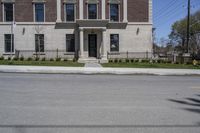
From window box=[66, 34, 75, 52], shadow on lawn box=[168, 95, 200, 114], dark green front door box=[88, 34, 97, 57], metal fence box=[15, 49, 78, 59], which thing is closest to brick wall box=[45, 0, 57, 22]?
window box=[66, 34, 75, 52]

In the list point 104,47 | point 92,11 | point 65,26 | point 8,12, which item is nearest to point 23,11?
point 8,12

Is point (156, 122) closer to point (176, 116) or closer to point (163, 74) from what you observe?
point (176, 116)

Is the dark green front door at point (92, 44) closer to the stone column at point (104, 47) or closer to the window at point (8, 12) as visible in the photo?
the stone column at point (104, 47)

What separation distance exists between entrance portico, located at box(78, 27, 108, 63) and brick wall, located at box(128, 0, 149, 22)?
4.42 meters

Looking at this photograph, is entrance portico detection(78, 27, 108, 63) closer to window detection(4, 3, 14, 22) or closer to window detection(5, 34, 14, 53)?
window detection(5, 34, 14, 53)

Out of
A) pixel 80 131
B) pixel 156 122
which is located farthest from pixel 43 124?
pixel 156 122

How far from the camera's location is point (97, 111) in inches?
338

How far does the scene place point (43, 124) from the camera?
7.11 m

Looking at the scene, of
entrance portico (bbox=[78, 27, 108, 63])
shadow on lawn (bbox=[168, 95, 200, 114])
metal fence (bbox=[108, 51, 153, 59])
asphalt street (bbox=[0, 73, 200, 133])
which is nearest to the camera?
asphalt street (bbox=[0, 73, 200, 133])

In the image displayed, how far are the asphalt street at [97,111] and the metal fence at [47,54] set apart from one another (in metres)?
27.1

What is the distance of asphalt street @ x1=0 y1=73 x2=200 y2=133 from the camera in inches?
272

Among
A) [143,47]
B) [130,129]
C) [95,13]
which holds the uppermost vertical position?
[95,13]

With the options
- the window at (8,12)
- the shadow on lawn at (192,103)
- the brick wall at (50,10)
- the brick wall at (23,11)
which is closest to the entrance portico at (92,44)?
the brick wall at (50,10)

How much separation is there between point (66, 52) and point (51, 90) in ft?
91.1
